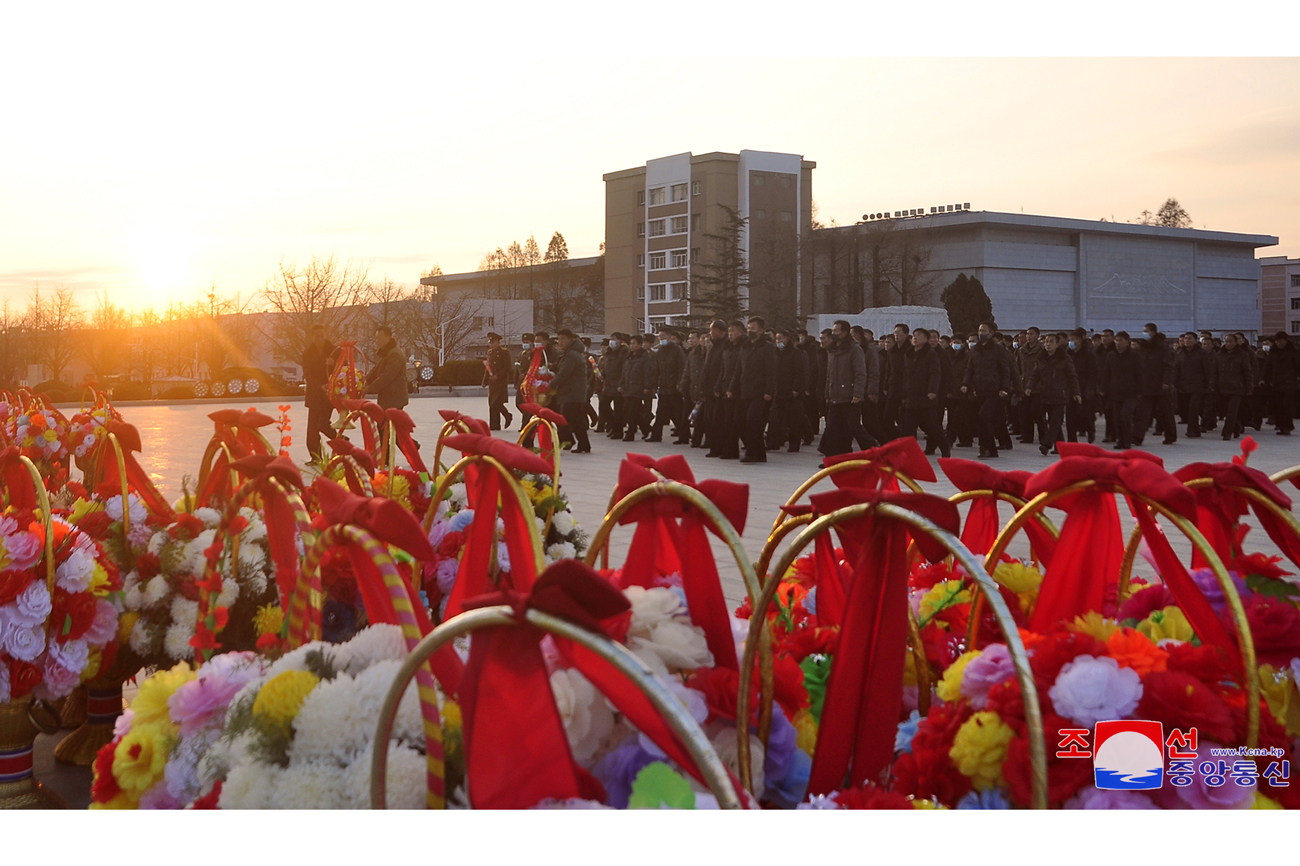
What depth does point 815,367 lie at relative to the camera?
15.5 metres

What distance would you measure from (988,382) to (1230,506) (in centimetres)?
1202

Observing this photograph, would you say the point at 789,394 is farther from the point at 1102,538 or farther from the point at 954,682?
the point at 954,682

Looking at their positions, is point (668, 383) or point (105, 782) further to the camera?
point (668, 383)

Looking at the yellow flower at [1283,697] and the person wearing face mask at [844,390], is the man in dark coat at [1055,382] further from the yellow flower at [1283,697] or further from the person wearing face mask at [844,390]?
the yellow flower at [1283,697]

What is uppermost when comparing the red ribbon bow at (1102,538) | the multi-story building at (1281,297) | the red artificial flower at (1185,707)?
the multi-story building at (1281,297)

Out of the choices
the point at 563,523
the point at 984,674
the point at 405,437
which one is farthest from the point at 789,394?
the point at 984,674

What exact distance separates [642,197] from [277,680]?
72.0 m

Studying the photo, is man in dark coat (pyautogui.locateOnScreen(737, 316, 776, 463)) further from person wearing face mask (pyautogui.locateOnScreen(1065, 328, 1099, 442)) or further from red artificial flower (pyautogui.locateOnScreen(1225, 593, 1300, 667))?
red artificial flower (pyautogui.locateOnScreen(1225, 593, 1300, 667))

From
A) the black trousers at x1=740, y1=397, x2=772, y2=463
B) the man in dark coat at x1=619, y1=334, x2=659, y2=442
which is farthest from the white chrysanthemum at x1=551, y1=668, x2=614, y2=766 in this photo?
the man in dark coat at x1=619, y1=334, x2=659, y2=442

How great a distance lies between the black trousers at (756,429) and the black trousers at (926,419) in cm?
194

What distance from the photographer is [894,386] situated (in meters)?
14.1

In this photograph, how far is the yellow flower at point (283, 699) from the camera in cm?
161

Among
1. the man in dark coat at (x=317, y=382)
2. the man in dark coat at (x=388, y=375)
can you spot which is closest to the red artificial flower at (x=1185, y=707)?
the man in dark coat at (x=388, y=375)

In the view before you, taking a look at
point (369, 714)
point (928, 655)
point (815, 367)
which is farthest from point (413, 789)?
point (815, 367)
